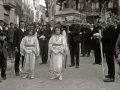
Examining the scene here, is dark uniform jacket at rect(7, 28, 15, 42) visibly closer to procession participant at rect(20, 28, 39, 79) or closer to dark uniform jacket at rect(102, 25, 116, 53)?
procession participant at rect(20, 28, 39, 79)

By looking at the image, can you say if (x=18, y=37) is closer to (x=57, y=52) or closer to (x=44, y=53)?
(x=57, y=52)

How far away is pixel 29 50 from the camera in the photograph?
7.95 m

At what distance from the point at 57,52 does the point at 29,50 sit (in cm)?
99

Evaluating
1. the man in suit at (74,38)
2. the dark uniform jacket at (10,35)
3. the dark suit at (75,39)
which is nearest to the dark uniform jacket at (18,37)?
the man in suit at (74,38)

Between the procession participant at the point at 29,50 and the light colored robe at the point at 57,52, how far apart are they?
23.7 inches

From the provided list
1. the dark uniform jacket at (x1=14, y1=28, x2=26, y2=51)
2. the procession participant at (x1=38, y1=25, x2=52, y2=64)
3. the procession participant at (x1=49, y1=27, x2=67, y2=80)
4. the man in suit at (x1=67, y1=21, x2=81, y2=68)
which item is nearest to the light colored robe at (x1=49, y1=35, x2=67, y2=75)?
the procession participant at (x1=49, y1=27, x2=67, y2=80)

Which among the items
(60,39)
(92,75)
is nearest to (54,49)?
(60,39)

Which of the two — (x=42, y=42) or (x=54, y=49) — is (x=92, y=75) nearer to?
(x=54, y=49)

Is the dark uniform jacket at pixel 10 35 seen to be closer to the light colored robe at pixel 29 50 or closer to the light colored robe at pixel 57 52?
the light colored robe at pixel 29 50

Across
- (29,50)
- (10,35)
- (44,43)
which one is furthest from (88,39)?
(29,50)

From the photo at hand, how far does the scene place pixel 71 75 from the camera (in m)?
8.30

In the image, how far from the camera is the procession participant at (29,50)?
795cm

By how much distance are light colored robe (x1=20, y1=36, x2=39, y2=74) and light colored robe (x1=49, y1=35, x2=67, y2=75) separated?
1.98ft

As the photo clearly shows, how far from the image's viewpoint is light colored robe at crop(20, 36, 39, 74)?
796 cm
